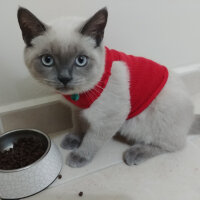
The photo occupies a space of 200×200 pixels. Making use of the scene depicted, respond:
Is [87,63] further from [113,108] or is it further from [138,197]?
[138,197]

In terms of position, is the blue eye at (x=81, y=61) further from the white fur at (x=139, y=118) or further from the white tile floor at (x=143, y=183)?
the white tile floor at (x=143, y=183)

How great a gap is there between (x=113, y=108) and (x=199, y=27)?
914mm

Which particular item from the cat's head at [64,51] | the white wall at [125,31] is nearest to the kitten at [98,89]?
the cat's head at [64,51]

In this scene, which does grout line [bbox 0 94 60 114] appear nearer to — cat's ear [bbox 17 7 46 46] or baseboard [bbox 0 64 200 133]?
baseboard [bbox 0 64 200 133]

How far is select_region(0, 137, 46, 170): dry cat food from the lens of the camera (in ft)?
3.41

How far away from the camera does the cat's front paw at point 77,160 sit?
3.74 feet

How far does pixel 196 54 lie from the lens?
5.36 feet

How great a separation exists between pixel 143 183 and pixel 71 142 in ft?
1.41

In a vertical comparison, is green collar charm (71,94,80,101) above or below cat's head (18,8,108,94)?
below

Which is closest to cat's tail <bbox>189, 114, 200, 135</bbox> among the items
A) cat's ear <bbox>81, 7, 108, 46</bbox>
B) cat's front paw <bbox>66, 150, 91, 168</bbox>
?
cat's front paw <bbox>66, 150, 91, 168</bbox>

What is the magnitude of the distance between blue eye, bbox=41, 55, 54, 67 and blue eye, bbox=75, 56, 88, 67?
90 mm

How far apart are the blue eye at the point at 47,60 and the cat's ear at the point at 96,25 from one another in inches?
5.9

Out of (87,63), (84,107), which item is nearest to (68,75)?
(87,63)

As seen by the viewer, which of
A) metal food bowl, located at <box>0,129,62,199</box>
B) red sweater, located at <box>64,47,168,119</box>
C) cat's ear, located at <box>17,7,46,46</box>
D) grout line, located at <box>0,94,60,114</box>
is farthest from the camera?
grout line, located at <box>0,94,60,114</box>
